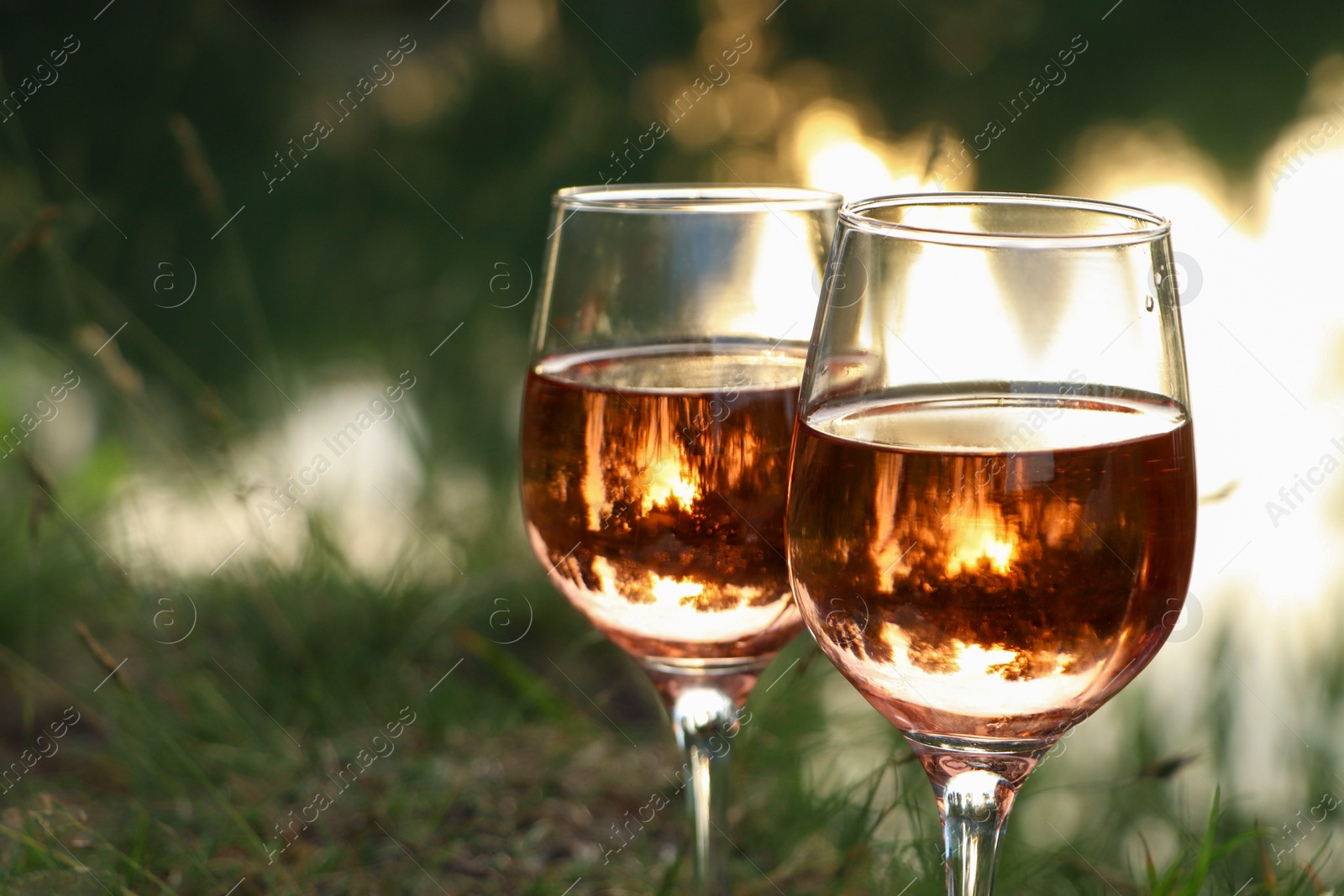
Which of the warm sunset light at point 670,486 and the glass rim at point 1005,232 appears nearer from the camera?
the glass rim at point 1005,232

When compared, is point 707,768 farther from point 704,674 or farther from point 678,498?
point 678,498

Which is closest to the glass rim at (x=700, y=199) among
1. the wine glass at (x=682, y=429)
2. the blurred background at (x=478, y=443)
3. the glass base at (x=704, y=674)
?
the wine glass at (x=682, y=429)

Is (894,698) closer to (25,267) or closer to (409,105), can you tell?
(25,267)

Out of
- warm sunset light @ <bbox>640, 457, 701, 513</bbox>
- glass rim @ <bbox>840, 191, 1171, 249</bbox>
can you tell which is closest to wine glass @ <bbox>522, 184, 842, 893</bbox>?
warm sunset light @ <bbox>640, 457, 701, 513</bbox>

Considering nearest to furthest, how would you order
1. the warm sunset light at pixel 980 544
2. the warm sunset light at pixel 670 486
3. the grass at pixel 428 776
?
the warm sunset light at pixel 980 544 < the warm sunset light at pixel 670 486 < the grass at pixel 428 776

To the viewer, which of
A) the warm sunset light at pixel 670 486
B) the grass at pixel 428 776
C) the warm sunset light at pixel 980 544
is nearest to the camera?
the warm sunset light at pixel 980 544

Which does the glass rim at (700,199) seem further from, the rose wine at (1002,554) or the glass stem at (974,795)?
the glass stem at (974,795)
